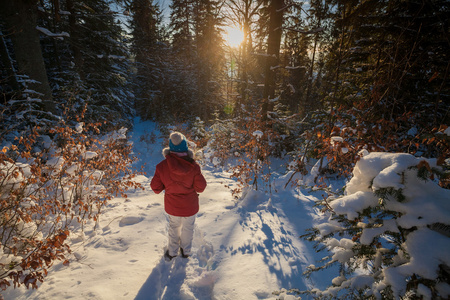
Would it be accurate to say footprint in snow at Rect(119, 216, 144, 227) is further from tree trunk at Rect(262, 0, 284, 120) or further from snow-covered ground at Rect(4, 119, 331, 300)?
tree trunk at Rect(262, 0, 284, 120)

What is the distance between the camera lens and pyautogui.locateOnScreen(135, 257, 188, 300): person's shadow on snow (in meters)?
2.26

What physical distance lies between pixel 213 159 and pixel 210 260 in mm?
7379

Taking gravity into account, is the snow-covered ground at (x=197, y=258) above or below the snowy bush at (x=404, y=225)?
below

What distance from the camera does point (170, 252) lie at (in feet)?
9.60

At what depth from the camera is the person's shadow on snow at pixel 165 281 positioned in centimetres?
226

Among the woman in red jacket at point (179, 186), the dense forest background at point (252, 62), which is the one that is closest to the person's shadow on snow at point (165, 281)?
the woman in red jacket at point (179, 186)

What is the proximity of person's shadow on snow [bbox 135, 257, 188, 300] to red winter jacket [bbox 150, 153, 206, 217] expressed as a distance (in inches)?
27.7

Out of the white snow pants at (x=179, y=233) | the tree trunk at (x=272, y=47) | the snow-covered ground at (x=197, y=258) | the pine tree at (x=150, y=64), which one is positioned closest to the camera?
the snow-covered ground at (x=197, y=258)

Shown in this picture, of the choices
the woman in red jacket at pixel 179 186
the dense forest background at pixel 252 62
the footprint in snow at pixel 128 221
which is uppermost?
the dense forest background at pixel 252 62

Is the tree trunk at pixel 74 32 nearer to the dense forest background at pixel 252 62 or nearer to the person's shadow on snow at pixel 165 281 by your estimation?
the dense forest background at pixel 252 62

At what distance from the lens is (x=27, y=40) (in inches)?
213

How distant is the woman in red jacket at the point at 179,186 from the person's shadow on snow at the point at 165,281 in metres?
0.12

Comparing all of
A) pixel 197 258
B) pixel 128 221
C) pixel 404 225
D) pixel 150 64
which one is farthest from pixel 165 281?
pixel 150 64

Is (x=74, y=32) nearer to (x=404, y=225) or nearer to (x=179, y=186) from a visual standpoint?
(x=179, y=186)
